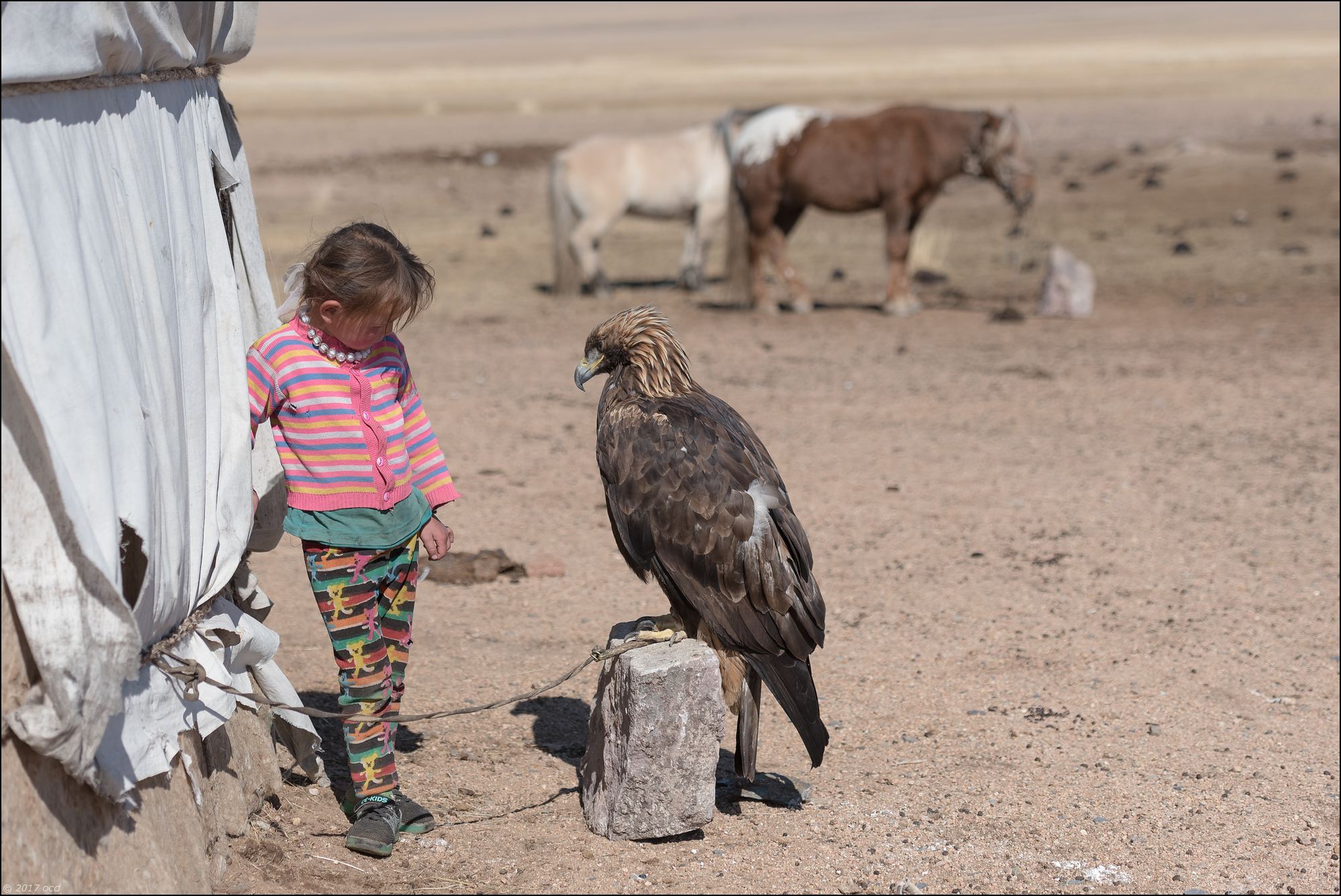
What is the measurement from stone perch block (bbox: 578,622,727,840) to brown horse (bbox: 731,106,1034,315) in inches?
431

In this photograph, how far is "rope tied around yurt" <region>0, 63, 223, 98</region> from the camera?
2617 mm

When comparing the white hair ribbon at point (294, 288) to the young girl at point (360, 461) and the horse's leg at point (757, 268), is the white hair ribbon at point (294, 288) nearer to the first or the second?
the young girl at point (360, 461)

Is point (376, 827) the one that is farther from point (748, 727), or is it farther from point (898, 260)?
point (898, 260)

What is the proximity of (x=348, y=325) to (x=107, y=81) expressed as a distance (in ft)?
2.71

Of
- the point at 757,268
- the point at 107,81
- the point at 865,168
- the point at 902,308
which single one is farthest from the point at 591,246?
the point at 107,81

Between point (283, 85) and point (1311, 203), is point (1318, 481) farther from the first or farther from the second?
point (283, 85)

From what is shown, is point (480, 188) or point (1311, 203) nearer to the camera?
point (1311, 203)

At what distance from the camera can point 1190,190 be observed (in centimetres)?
2131

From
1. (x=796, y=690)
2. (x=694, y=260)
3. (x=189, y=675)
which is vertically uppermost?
(x=189, y=675)

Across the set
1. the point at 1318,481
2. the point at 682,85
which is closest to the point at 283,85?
the point at 682,85

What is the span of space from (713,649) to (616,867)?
711mm

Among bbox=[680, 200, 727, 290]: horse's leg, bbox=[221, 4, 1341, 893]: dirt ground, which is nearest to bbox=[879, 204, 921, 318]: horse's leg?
bbox=[221, 4, 1341, 893]: dirt ground

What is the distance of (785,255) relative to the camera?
14930 millimetres

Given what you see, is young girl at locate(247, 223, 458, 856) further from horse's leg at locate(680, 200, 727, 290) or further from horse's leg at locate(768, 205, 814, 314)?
horse's leg at locate(680, 200, 727, 290)
